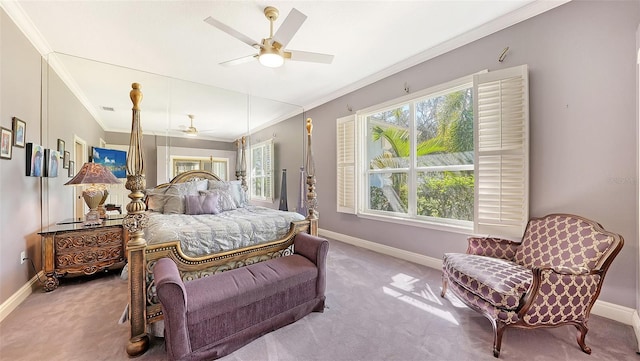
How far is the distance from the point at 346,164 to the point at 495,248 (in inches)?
104

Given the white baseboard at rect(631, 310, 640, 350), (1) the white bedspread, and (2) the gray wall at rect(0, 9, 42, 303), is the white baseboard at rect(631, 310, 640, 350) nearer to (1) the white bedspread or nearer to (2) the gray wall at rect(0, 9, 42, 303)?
(1) the white bedspread

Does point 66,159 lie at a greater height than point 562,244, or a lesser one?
greater

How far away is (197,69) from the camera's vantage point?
3.38 m

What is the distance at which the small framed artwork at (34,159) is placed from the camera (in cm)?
239

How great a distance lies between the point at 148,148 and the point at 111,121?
88 centimetres

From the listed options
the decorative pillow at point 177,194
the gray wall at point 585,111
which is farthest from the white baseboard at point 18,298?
the gray wall at point 585,111

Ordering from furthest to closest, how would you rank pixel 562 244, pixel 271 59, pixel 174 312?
pixel 271 59 → pixel 562 244 → pixel 174 312

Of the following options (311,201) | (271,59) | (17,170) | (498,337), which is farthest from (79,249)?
(498,337)

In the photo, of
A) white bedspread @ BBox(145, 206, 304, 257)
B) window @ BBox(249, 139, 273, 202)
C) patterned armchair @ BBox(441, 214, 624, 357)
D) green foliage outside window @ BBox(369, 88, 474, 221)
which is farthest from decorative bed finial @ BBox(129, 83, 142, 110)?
green foliage outside window @ BBox(369, 88, 474, 221)

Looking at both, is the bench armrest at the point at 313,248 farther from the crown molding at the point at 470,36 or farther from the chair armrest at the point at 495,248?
the crown molding at the point at 470,36

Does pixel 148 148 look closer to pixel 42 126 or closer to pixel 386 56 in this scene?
pixel 42 126

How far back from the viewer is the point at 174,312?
1.40m

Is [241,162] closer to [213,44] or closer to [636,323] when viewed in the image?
[213,44]

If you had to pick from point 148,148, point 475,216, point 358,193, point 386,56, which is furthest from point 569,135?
point 148,148
